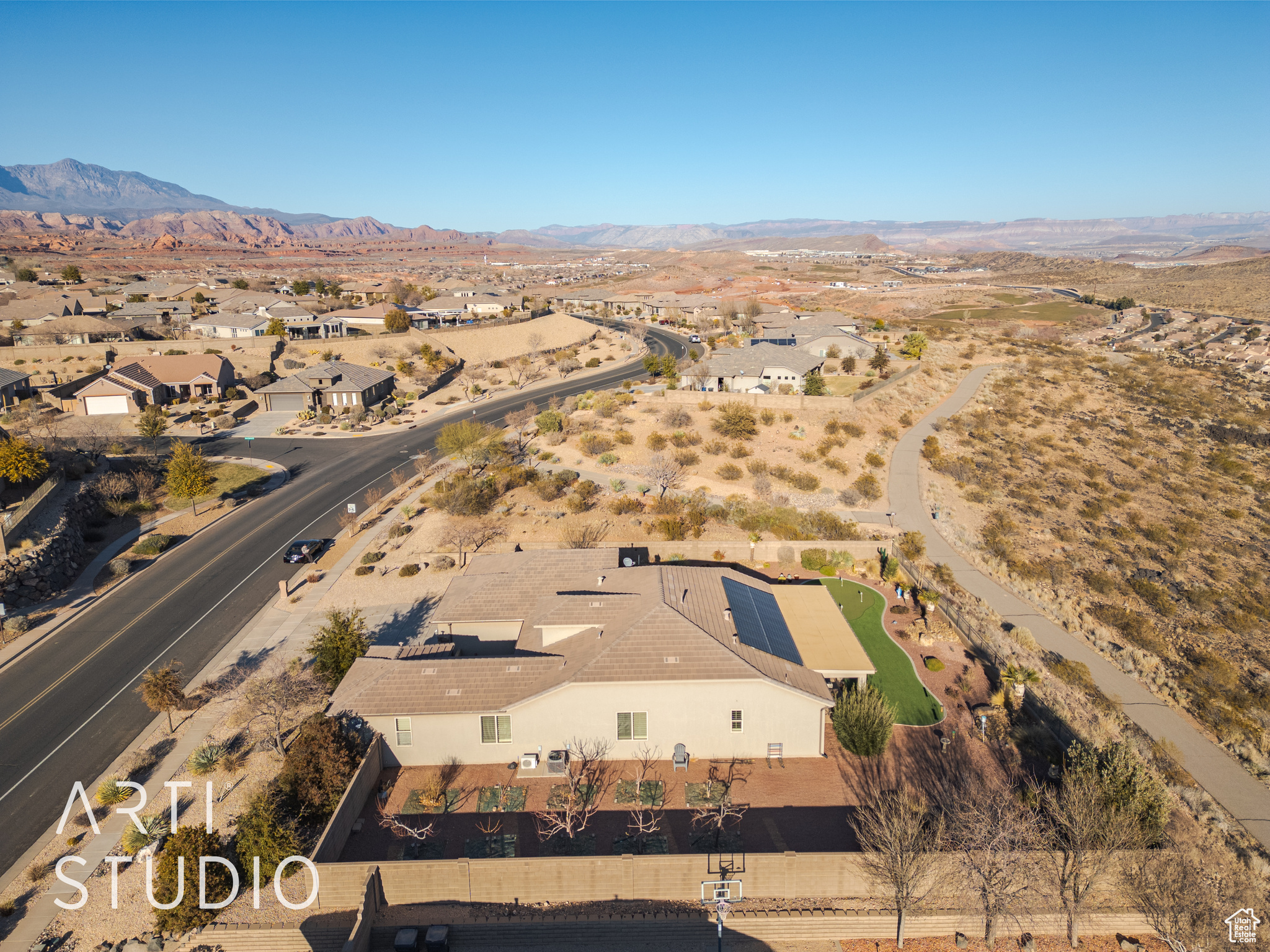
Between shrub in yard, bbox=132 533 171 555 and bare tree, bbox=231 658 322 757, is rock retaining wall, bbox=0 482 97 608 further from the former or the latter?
bare tree, bbox=231 658 322 757

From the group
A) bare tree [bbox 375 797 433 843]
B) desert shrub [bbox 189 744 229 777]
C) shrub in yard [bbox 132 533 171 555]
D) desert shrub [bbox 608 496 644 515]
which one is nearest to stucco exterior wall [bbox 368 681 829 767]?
bare tree [bbox 375 797 433 843]

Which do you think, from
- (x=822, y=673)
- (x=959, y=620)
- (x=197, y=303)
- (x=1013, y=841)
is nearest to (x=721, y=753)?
(x=822, y=673)

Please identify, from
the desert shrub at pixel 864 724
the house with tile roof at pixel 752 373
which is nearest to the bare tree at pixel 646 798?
the desert shrub at pixel 864 724

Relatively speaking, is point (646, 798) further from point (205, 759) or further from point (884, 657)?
point (205, 759)

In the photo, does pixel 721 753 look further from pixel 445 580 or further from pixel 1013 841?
pixel 445 580

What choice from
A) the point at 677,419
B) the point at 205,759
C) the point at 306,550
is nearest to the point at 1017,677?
the point at 205,759

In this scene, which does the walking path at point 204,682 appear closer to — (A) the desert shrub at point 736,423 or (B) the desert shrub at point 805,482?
(A) the desert shrub at point 736,423

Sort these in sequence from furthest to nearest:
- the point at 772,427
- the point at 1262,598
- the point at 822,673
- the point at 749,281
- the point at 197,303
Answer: the point at 749,281 < the point at 197,303 < the point at 772,427 < the point at 1262,598 < the point at 822,673
